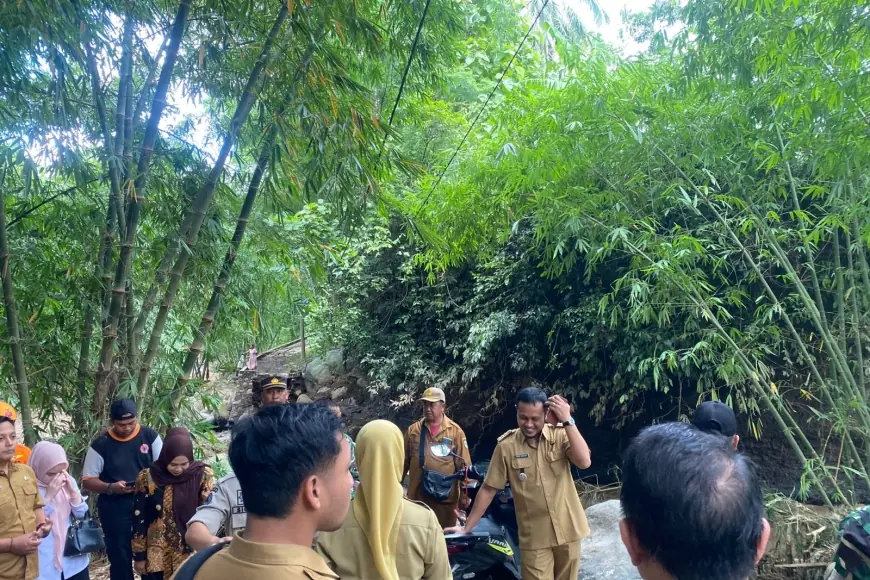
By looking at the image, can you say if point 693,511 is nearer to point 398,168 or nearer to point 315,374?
point 398,168

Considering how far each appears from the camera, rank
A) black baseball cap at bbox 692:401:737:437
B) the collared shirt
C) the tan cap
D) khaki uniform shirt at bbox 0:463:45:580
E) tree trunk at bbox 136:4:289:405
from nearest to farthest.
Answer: the collared shirt
black baseball cap at bbox 692:401:737:437
khaki uniform shirt at bbox 0:463:45:580
tree trunk at bbox 136:4:289:405
the tan cap

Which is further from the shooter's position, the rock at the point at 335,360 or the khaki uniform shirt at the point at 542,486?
the rock at the point at 335,360

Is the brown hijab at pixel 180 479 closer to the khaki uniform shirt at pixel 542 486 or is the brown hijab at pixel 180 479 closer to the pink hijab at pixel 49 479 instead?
the pink hijab at pixel 49 479

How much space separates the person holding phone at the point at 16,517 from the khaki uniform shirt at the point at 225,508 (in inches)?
33.6

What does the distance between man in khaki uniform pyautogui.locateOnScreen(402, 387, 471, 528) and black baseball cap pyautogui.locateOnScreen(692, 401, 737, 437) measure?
1.70m

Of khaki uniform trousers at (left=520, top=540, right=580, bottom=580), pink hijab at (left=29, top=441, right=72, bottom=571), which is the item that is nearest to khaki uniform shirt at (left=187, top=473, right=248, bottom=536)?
pink hijab at (left=29, top=441, right=72, bottom=571)

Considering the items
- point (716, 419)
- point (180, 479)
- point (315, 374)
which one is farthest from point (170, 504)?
point (315, 374)

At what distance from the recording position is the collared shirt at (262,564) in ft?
3.41

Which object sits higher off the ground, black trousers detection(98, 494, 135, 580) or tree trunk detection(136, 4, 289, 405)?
tree trunk detection(136, 4, 289, 405)

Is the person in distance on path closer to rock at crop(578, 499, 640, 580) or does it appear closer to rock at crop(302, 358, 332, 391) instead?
rock at crop(578, 499, 640, 580)

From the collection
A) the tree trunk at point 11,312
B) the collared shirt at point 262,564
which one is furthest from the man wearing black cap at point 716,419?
the tree trunk at point 11,312

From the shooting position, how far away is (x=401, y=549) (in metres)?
1.68

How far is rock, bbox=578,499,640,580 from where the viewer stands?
142 inches

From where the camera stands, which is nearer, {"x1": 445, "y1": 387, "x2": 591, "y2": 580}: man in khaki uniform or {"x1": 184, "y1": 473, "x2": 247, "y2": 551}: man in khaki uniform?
{"x1": 184, "y1": 473, "x2": 247, "y2": 551}: man in khaki uniform
